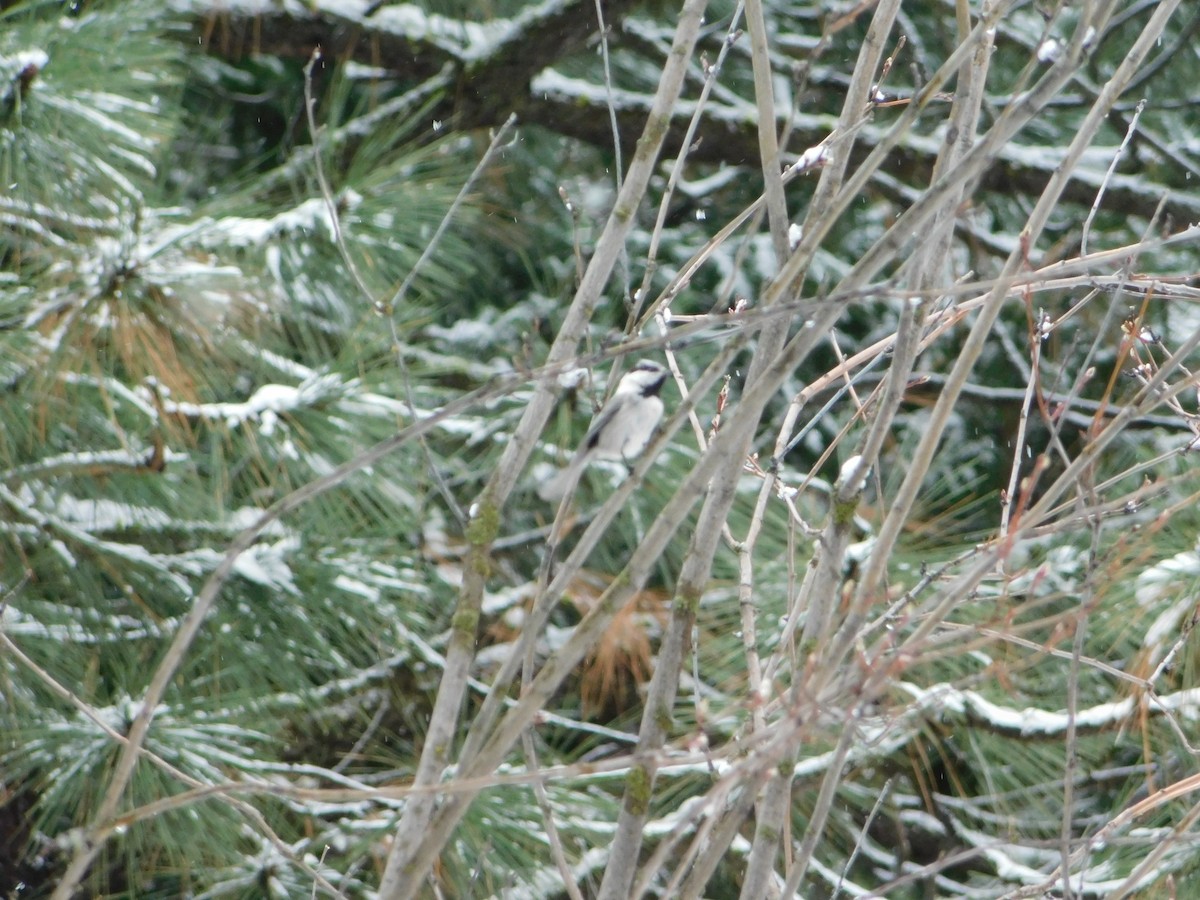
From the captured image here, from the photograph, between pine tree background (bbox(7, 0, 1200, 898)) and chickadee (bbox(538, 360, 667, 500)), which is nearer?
chickadee (bbox(538, 360, 667, 500))

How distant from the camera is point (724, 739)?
181cm

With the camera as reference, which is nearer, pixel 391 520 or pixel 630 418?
pixel 630 418

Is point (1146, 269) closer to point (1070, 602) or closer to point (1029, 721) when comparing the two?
point (1070, 602)

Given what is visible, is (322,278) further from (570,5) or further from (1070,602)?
(1070,602)

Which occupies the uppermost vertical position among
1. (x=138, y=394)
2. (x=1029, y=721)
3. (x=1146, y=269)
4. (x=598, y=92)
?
(x=598, y=92)

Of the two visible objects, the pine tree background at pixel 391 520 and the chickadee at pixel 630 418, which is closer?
the chickadee at pixel 630 418

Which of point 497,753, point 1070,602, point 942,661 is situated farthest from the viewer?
point 1070,602

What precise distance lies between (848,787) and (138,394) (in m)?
1.19

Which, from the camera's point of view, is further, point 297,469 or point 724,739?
point 724,739

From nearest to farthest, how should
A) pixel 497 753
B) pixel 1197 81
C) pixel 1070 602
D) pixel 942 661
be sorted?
pixel 497 753 < pixel 942 661 < pixel 1070 602 < pixel 1197 81

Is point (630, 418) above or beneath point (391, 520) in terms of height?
above

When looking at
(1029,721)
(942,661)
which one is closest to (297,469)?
(942,661)

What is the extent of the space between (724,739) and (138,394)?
98 cm

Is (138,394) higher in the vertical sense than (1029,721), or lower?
higher
